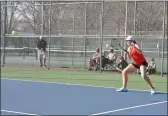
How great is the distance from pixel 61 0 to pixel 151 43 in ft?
17.9

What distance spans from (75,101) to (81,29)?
13259mm

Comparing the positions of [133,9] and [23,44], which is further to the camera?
[23,44]

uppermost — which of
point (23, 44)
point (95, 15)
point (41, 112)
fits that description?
point (95, 15)

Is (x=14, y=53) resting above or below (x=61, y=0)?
below

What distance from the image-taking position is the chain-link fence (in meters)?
21.7

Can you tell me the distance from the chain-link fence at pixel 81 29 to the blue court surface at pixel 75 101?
8.21 m

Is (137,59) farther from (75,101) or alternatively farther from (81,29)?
(81,29)

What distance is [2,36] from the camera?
24.5m

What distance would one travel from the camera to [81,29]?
23.5 metres

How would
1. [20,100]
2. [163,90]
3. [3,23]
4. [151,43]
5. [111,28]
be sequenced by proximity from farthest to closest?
[3,23], [111,28], [151,43], [163,90], [20,100]

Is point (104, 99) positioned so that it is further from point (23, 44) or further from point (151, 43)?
point (23, 44)

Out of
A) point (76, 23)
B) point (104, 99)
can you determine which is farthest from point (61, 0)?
point (104, 99)

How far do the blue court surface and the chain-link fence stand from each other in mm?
8212

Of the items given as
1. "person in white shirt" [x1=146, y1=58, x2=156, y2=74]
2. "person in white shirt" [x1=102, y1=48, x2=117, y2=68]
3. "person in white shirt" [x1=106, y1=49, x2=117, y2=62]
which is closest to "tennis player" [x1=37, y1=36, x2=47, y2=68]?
"person in white shirt" [x1=102, y1=48, x2=117, y2=68]
